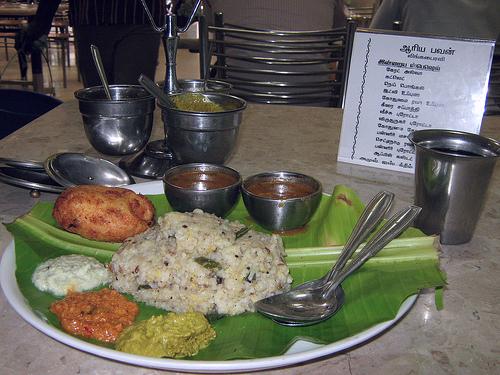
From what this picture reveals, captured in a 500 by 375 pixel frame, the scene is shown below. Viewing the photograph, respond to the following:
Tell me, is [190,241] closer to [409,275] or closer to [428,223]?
[409,275]

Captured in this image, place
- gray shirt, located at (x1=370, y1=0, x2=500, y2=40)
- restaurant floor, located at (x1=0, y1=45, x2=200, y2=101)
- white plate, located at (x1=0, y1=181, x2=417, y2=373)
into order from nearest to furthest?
1. white plate, located at (x1=0, y1=181, x2=417, y2=373)
2. gray shirt, located at (x1=370, y1=0, x2=500, y2=40)
3. restaurant floor, located at (x1=0, y1=45, x2=200, y2=101)

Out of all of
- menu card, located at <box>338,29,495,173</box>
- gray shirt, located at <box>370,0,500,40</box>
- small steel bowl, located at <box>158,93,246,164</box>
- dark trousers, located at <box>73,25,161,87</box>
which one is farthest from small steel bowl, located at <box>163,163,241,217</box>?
dark trousers, located at <box>73,25,161,87</box>

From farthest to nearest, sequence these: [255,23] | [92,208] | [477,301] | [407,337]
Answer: [255,23]
[92,208]
[477,301]
[407,337]

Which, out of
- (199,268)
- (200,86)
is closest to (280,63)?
(200,86)

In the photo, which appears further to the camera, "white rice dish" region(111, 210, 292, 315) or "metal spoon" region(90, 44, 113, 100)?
"metal spoon" region(90, 44, 113, 100)

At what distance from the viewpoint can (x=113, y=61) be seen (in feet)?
11.2

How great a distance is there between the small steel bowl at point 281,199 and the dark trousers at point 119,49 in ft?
7.50

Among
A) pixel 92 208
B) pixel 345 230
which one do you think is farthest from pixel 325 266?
pixel 92 208

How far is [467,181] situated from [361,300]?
454 millimetres

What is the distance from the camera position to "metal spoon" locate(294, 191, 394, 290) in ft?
3.41

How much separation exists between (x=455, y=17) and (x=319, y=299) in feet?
8.20

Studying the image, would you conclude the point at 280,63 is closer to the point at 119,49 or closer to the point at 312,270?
the point at 119,49

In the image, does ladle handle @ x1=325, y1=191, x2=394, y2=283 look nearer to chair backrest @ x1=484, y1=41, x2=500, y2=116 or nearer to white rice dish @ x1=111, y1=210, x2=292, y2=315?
white rice dish @ x1=111, y1=210, x2=292, y2=315

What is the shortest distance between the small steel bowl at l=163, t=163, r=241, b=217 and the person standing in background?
6.62ft
